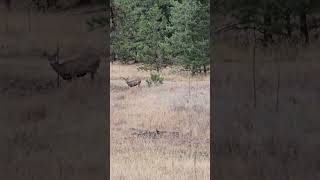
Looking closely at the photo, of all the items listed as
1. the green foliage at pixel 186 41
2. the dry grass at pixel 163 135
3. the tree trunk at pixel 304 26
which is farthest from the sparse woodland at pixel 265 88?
the green foliage at pixel 186 41

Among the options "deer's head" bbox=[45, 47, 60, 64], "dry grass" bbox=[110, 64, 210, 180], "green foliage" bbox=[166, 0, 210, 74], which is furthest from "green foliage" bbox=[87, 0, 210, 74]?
"deer's head" bbox=[45, 47, 60, 64]

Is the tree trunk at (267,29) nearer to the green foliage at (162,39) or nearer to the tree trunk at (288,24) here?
the tree trunk at (288,24)

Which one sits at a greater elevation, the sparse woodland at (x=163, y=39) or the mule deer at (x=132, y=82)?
the sparse woodland at (x=163, y=39)

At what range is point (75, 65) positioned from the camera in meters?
1.70

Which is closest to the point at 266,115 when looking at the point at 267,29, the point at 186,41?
the point at 267,29

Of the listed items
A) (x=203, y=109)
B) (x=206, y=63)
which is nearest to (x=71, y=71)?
(x=203, y=109)

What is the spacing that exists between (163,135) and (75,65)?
163 centimetres

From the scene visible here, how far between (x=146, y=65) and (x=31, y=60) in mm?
5854

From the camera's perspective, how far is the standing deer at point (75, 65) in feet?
5.52

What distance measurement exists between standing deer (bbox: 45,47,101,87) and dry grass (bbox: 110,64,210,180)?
621mm

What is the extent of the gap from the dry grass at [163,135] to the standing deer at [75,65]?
2.04 ft

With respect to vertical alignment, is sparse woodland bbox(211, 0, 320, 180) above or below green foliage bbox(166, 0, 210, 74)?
below

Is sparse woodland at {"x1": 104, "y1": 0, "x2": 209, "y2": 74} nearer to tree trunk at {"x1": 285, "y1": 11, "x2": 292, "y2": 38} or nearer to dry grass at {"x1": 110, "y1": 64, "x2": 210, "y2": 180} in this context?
dry grass at {"x1": 110, "y1": 64, "x2": 210, "y2": 180}

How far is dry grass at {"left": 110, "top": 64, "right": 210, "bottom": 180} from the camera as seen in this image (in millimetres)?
2319
